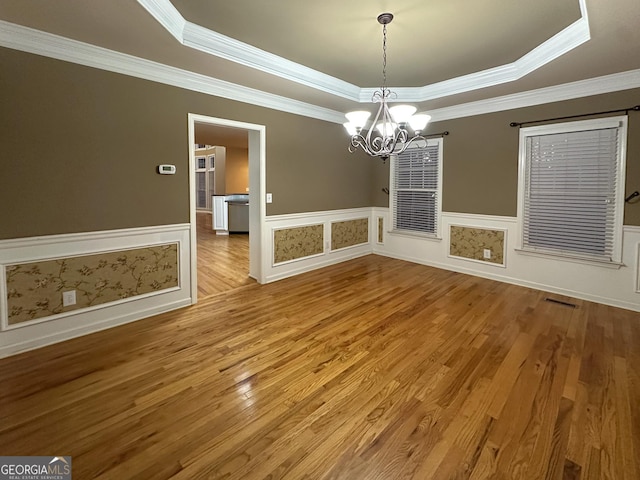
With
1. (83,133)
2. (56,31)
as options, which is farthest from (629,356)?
(56,31)

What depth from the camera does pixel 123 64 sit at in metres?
3.02

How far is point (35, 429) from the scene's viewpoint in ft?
5.96

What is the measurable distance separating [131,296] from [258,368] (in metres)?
1.70

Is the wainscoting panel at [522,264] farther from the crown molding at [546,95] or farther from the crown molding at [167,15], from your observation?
the crown molding at [167,15]

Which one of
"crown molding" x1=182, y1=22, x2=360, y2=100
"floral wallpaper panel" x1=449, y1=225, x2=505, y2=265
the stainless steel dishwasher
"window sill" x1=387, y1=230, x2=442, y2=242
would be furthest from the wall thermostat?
the stainless steel dishwasher

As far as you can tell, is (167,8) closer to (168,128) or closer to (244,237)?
(168,128)

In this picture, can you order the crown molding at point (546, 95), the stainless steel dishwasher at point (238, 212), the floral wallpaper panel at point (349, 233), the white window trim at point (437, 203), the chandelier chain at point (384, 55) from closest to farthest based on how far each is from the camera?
the chandelier chain at point (384, 55) < the crown molding at point (546, 95) < the white window trim at point (437, 203) < the floral wallpaper panel at point (349, 233) < the stainless steel dishwasher at point (238, 212)

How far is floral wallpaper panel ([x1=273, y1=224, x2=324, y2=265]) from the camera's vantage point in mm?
4680

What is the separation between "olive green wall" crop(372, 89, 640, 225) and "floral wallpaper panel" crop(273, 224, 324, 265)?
82.8 inches

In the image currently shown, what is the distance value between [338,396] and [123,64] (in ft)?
11.2

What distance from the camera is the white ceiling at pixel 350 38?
2.40 meters

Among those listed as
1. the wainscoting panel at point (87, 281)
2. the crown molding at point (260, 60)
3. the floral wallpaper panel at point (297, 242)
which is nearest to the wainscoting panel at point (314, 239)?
the floral wallpaper panel at point (297, 242)

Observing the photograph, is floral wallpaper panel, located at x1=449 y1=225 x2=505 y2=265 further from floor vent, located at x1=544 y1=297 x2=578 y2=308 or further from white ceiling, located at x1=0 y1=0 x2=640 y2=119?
white ceiling, located at x1=0 y1=0 x2=640 y2=119

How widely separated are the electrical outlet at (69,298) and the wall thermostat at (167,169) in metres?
1.38
